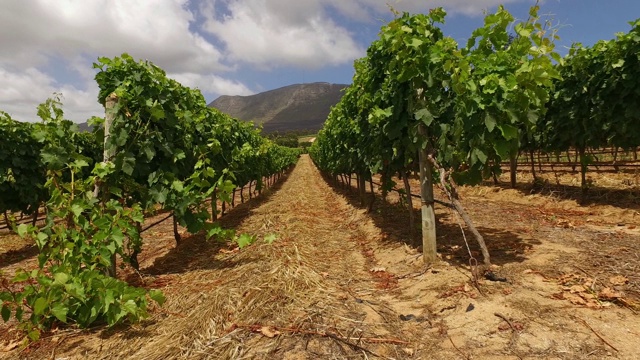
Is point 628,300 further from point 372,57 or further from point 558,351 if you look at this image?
point 372,57

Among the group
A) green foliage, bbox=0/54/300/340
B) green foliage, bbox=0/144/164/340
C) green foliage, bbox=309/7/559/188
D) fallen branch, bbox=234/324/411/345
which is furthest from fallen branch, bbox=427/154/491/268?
green foliage, bbox=0/144/164/340

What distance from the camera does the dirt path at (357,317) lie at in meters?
3.21

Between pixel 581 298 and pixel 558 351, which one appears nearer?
pixel 558 351

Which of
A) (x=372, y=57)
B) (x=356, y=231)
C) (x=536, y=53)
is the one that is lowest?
(x=356, y=231)

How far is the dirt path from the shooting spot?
321 centimetres

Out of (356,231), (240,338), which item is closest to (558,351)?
(240,338)

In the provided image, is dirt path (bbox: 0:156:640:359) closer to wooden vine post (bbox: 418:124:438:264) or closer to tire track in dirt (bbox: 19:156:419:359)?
tire track in dirt (bbox: 19:156:419:359)

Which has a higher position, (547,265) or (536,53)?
(536,53)

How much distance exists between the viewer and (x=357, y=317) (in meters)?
4.03

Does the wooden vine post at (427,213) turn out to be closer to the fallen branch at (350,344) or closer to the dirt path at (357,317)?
the dirt path at (357,317)

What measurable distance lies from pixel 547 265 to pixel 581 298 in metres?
1.15

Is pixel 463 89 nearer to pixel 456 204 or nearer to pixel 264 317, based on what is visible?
pixel 456 204

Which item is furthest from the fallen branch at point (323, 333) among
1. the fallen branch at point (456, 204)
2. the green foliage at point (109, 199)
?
the fallen branch at point (456, 204)

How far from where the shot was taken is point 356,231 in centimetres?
1016
